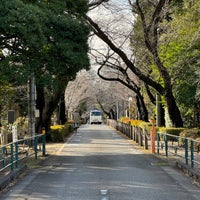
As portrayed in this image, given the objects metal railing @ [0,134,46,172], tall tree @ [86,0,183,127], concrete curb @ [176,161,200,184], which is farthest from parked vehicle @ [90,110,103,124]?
concrete curb @ [176,161,200,184]

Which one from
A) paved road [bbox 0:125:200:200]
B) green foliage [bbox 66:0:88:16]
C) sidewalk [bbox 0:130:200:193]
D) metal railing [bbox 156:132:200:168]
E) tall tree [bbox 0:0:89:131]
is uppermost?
green foliage [bbox 66:0:88:16]

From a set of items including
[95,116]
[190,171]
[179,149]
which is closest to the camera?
[190,171]

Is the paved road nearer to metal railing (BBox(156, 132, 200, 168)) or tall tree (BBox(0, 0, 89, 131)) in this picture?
metal railing (BBox(156, 132, 200, 168))

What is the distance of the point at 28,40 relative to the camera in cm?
1471

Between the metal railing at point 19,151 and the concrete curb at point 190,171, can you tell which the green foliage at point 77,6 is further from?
the concrete curb at point 190,171

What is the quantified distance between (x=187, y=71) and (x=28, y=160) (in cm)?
1100

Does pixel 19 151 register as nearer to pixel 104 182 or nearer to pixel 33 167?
pixel 33 167

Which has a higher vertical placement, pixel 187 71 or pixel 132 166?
pixel 187 71

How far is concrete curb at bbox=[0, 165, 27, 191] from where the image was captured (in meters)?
11.3

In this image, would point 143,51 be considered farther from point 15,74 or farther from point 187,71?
point 15,74

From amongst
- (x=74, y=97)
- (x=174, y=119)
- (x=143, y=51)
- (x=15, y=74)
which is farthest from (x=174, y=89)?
(x=74, y=97)

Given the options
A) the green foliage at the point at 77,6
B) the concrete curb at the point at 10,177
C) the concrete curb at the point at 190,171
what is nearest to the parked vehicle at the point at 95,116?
the green foliage at the point at 77,6

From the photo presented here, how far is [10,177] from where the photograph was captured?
1229 cm

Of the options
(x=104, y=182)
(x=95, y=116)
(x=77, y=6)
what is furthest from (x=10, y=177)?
(x=95, y=116)
